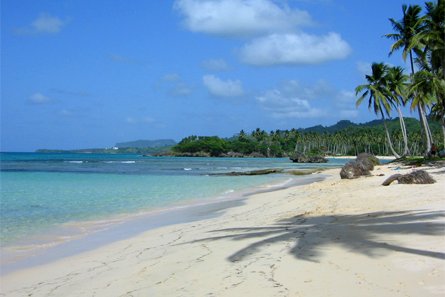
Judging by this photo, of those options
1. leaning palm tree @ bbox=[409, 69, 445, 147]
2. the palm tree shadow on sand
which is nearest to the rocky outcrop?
leaning palm tree @ bbox=[409, 69, 445, 147]

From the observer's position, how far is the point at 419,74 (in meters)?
29.9

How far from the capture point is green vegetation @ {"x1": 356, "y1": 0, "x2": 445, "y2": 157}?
26.3 meters

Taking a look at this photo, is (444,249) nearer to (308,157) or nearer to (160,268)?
(160,268)

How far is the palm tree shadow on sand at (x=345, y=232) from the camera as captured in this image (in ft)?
20.1

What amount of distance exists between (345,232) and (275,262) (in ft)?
7.24

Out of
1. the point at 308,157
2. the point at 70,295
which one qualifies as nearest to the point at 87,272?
the point at 70,295

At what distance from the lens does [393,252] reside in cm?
575

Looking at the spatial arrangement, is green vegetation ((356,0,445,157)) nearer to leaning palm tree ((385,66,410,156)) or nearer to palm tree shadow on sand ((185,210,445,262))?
leaning palm tree ((385,66,410,156))

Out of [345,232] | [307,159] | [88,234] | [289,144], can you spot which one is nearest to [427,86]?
[345,232]

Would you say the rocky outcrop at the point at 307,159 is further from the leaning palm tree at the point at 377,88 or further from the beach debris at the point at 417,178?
the beach debris at the point at 417,178

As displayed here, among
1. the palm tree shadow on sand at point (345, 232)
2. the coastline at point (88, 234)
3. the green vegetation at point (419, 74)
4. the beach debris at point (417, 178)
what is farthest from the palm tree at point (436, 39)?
the palm tree shadow on sand at point (345, 232)

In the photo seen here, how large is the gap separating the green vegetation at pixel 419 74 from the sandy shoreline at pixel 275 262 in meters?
19.0

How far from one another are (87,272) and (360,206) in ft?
24.1

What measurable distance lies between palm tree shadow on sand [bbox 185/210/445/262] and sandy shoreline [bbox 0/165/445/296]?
16mm
